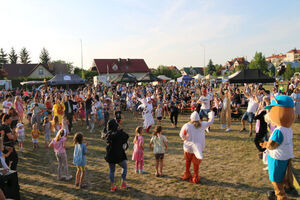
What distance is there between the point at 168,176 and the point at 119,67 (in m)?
51.9

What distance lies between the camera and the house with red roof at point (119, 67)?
179 ft

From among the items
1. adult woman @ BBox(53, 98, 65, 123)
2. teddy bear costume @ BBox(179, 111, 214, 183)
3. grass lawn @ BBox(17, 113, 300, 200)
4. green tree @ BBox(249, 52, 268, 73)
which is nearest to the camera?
grass lawn @ BBox(17, 113, 300, 200)

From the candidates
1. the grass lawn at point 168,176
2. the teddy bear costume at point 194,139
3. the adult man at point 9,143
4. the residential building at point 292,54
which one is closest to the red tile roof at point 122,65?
the grass lawn at point 168,176

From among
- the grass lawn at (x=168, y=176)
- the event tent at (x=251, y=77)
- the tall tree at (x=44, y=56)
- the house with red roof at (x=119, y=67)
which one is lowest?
the grass lawn at (x=168, y=176)

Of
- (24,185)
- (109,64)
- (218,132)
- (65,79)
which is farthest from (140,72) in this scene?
(24,185)

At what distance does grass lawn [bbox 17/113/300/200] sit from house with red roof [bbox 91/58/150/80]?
1843 inches

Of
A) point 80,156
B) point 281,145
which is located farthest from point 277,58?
point 80,156

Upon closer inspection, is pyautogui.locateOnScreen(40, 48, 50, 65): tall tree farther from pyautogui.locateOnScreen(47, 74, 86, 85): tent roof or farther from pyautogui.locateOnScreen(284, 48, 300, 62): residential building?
pyautogui.locateOnScreen(284, 48, 300, 62): residential building

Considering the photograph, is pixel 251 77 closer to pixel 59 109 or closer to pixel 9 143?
pixel 59 109

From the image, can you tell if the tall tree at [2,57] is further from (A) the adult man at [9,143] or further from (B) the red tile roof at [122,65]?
(A) the adult man at [9,143]

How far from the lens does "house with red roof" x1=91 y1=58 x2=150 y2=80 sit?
2143 inches

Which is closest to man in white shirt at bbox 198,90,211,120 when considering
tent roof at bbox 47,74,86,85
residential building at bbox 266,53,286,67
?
tent roof at bbox 47,74,86,85

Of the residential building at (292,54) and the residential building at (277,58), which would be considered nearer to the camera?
the residential building at (292,54)

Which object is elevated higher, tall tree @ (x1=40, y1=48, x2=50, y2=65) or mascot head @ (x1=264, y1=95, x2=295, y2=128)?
tall tree @ (x1=40, y1=48, x2=50, y2=65)
